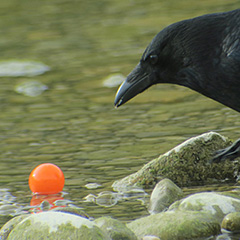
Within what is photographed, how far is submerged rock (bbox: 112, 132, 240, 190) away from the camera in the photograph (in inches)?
216

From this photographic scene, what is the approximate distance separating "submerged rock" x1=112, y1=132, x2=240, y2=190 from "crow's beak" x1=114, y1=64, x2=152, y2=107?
1.72ft

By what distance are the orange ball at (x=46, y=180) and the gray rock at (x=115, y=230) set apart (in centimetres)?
128

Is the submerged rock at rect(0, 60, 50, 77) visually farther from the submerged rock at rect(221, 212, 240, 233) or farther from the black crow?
the submerged rock at rect(221, 212, 240, 233)

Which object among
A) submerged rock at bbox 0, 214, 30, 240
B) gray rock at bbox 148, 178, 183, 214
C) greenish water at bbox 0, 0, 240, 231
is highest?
greenish water at bbox 0, 0, 240, 231

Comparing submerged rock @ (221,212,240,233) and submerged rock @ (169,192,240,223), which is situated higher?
submerged rock @ (169,192,240,223)

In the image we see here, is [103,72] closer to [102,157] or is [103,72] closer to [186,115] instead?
[186,115]

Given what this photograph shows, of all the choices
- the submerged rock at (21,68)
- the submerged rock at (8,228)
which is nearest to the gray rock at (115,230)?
the submerged rock at (8,228)

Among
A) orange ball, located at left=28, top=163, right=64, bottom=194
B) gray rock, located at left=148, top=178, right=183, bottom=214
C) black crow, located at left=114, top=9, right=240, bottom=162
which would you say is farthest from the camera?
orange ball, located at left=28, top=163, right=64, bottom=194

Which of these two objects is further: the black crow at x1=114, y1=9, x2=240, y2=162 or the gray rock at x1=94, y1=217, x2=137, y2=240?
the black crow at x1=114, y1=9, x2=240, y2=162

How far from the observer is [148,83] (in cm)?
561

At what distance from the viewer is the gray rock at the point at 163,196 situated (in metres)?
4.89

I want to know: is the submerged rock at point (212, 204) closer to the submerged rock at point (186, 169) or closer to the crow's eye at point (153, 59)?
the submerged rock at point (186, 169)

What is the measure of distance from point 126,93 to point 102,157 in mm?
774

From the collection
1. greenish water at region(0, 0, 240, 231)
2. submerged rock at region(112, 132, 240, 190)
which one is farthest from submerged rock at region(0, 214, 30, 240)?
submerged rock at region(112, 132, 240, 190)
